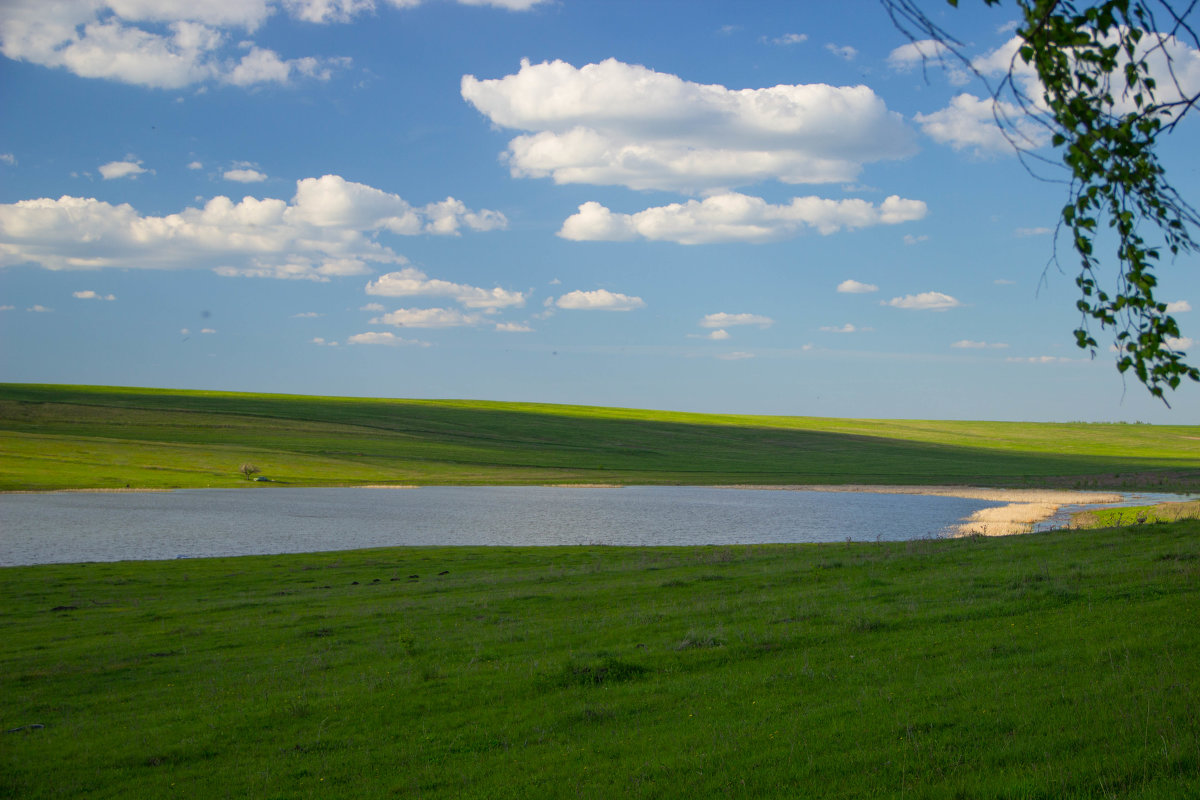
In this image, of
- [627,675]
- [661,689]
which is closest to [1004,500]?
[627,675]

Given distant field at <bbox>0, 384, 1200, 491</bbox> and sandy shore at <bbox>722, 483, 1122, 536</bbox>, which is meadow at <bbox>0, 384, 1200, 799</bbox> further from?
distant field at <bbox>0, 384, 1200, 491</bbox>

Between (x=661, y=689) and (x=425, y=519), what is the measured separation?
51717mm

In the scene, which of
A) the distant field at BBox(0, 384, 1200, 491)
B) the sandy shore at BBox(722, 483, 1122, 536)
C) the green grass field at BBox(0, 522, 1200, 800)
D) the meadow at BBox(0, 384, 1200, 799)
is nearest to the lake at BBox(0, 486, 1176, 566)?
the sandy shore at BBox(722, 483, 1122, 536)

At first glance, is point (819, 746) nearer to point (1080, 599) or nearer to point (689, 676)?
point (689, 676)

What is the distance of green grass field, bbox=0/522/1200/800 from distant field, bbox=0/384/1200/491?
75794 mm

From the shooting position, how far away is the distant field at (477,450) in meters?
98.9

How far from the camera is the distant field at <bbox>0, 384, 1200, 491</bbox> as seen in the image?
9888 cm

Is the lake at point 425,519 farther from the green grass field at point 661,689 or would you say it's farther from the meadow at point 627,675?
the green grass field at point 661,689

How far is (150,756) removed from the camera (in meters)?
12.3

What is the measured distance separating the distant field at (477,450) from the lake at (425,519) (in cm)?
1558

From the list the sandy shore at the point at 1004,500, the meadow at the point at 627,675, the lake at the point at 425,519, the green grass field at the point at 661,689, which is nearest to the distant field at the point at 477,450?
the sandy shore at the point at 1004,500

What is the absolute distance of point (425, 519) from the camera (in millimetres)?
63188

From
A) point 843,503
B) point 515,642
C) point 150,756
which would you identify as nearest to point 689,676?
point 515,642

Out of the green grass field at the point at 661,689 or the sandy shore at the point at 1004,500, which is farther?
the sandy shore at the point at 1004,500
